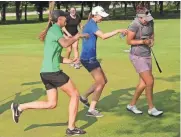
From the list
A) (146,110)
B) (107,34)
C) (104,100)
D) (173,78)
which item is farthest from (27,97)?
(173,78)

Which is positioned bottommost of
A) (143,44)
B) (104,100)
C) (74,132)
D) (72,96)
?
(104,100)

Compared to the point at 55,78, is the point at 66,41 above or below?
above

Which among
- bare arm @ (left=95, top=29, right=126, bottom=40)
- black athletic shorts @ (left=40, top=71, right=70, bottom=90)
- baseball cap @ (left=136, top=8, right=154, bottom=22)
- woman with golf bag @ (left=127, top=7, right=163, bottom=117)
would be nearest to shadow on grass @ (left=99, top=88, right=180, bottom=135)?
woman with golf bag @ (left=127, top=7, right=163, bottom=117)

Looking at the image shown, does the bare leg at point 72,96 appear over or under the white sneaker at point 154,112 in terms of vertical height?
over

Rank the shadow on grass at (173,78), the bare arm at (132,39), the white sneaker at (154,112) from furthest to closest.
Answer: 1. the shadow on grass at (173,78)
2. the white sneaker at (154,112)
3. the bare arm at (132,39)

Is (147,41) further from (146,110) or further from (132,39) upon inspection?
(146,110)

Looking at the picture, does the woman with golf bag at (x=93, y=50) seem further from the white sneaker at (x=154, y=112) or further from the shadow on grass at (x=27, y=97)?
the shadow on grass at (x=27, y=97)

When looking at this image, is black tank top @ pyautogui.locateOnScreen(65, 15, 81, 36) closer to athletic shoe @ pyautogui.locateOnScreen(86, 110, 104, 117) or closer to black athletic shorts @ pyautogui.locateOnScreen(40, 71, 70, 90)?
athletic shoe @ pyautogui.locateOnScreen(86, 110, 104, 117)

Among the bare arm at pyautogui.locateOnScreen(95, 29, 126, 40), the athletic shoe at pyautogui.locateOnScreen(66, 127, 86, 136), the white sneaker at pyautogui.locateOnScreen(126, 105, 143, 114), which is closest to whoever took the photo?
the athletic shoe at pyautogui.locateOnScreen(66, 127, 86, 136)

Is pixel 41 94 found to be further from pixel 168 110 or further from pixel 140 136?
pixel 140 136

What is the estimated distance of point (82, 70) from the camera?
12844 mm

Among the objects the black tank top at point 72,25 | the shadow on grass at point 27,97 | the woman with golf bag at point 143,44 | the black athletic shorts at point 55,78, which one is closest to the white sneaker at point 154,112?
the woman with golf bag at point 143,44

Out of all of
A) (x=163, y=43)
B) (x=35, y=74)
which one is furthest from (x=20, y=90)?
(x=163, y=43)

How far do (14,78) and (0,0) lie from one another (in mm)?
42831
